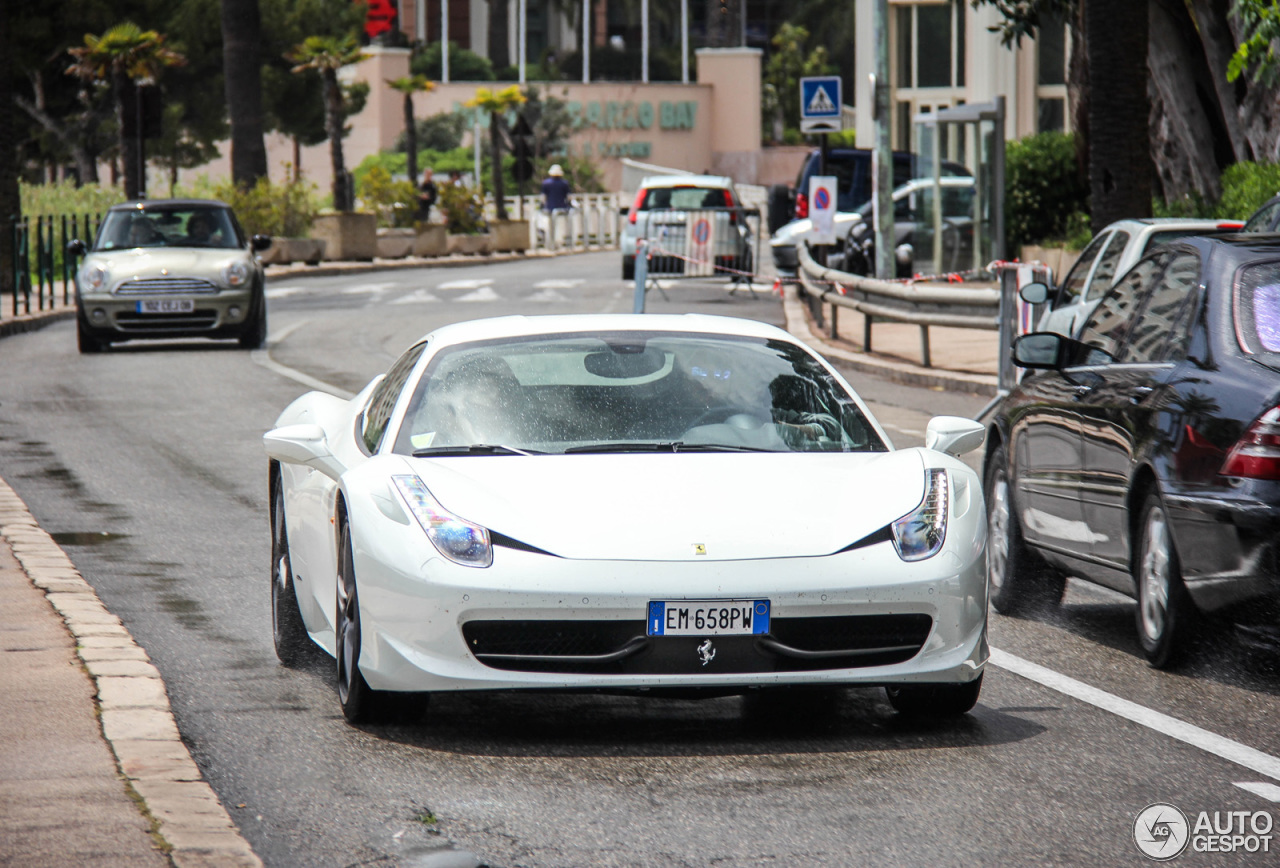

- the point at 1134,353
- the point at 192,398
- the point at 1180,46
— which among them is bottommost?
the point at 192,398

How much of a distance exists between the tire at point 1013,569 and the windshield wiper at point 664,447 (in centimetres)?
232

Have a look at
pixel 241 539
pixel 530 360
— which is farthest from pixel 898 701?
pixel 241 539

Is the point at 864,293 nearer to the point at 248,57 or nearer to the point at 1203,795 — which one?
the point at 1203,795

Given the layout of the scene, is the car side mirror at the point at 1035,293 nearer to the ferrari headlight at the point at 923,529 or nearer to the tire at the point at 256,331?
the ferrari headlight at the point at 923,529

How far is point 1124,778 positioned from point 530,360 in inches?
98.4

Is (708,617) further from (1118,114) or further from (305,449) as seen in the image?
(1118,114)

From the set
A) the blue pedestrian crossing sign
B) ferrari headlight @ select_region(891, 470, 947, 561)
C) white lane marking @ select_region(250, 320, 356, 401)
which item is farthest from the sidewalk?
the blue pedestrian crossing sign

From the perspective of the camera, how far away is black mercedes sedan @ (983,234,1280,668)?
6445mm

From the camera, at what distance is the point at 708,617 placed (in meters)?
5.59

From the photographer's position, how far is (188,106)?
66188mm

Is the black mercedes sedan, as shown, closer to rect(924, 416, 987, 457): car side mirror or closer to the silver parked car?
rect(924, 416, 987, 457): car side mirror

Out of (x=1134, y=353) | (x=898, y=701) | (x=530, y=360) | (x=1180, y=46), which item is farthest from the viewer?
(x=1180, y=46)

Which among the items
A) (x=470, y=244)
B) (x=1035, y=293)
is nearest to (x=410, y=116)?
(x=470, y=244)

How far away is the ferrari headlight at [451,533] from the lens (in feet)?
18.4
